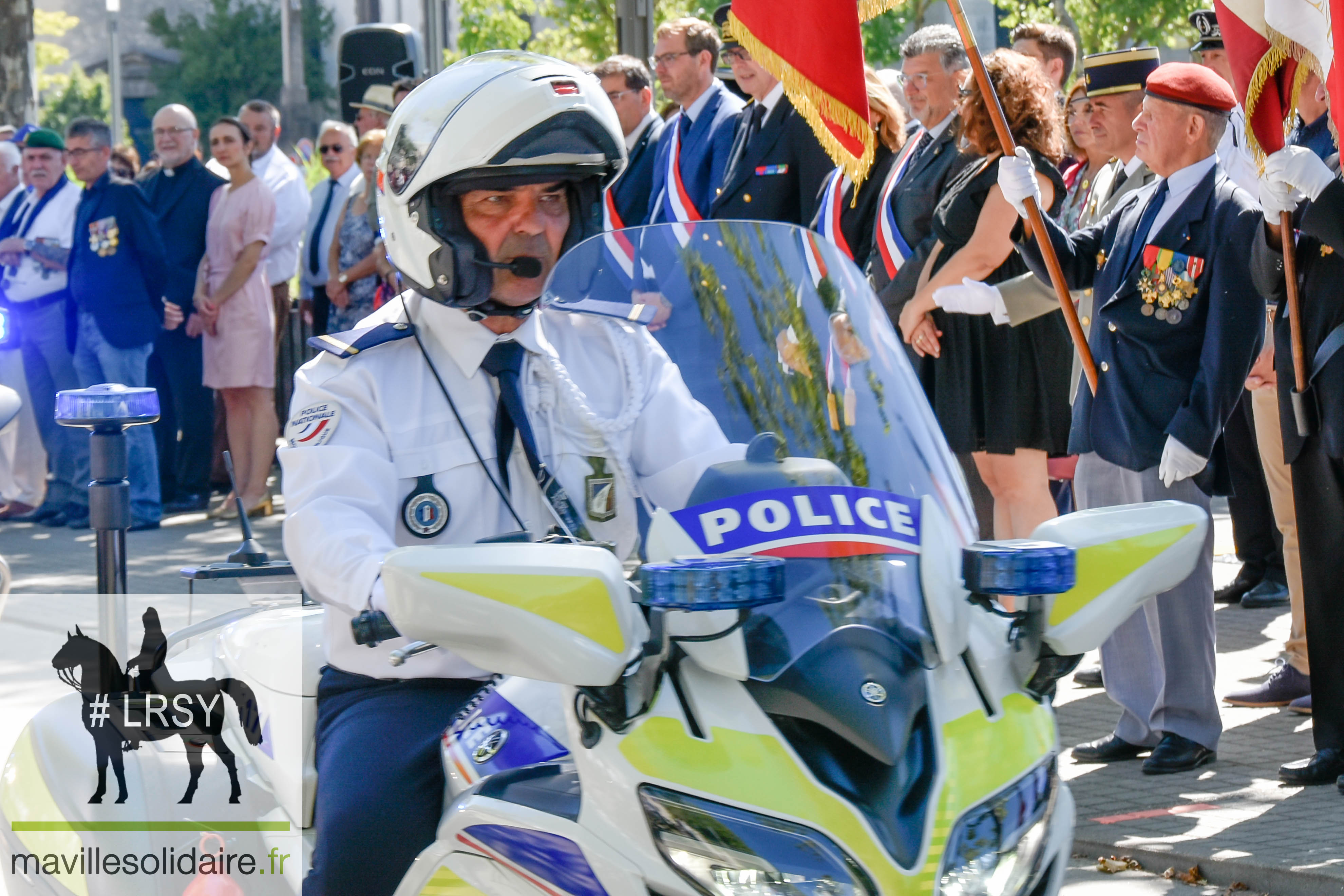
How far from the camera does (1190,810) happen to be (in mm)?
4602

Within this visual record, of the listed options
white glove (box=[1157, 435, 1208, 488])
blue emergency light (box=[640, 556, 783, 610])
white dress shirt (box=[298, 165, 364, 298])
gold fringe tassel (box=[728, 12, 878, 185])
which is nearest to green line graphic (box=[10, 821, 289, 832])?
blue emergency light (box=[640, 556, 783, 610])

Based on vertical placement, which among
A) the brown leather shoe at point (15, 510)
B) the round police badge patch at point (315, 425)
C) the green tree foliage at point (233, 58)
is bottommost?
the brown leather shoe at point (15, 510)

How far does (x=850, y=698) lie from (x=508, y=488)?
1011mm

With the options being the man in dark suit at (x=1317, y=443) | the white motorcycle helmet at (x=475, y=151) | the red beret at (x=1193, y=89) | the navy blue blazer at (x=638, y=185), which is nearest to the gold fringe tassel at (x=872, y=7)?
the red beret at (x=1193, y=89)

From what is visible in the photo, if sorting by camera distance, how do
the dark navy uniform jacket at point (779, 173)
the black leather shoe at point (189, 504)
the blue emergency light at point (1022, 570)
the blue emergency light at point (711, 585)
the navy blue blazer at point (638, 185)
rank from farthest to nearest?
the black leather shoe at point (189, 504) → the navy blue blazer at point (638, 185) → the dark navy uniform jacket at point (779, 173) → the blue emergency light at point (1022, 570) → the blue emergency light at point (711, 585)

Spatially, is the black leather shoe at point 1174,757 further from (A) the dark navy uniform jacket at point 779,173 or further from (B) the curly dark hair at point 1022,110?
(A) the dark navy uniform jacket at point 779,173

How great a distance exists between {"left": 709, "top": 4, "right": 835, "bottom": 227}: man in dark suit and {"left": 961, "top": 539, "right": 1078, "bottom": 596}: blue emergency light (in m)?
5.05

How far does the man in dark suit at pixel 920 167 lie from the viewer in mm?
6051

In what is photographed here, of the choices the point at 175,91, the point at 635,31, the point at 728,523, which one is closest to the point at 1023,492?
the point at 728,523

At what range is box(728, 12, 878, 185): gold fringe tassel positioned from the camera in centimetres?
407

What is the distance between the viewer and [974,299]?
5.52 m

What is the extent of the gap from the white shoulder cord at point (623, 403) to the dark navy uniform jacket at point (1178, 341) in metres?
2.55

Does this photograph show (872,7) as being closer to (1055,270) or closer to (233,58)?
(1055,270)

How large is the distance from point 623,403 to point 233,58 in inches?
2339
